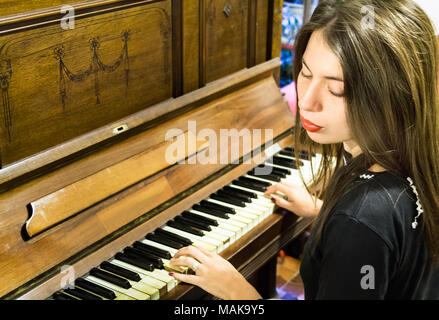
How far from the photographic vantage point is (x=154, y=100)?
2.40 m

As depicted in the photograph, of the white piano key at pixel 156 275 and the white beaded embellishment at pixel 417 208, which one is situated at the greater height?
the white beaded embellishment at pixel 417 208

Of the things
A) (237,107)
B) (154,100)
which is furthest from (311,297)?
(237,107)

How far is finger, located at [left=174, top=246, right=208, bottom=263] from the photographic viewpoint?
1.82 meters

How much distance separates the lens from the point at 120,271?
1897 mm

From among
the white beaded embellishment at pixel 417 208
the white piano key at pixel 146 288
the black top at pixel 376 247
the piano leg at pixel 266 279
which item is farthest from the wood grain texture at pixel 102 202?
the white beaded embellishment at pixel 417 208

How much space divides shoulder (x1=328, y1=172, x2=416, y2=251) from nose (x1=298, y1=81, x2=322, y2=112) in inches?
8.3

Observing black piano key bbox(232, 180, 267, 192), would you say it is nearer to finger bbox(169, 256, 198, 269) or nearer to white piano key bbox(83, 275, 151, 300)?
finger bbox(169, 256, 198, 269)

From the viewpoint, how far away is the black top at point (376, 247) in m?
1.30

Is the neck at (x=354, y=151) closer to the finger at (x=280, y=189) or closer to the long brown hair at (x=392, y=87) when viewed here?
the long brown hair at (x=392, y=87)

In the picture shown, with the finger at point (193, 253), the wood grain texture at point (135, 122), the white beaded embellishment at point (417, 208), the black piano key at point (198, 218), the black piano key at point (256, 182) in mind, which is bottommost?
the black piano key at point (256, 182)

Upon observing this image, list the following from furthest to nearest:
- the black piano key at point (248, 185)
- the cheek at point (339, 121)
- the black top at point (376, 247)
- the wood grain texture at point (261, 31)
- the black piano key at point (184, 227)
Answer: the wood grain texture at point (261, 31)
the black piano key at point (248, 185)
the black piano key at point (184, 227)
the cheek at point (339, 121)
the black top at point (376, 247)

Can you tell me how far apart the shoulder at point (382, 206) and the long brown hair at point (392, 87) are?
0.11 feet

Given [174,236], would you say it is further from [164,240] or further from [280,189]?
[280,189]

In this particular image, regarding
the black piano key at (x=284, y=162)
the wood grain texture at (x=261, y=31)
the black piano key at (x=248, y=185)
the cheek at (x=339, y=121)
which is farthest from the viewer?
the wood grain texture at (x=261, y=31)
